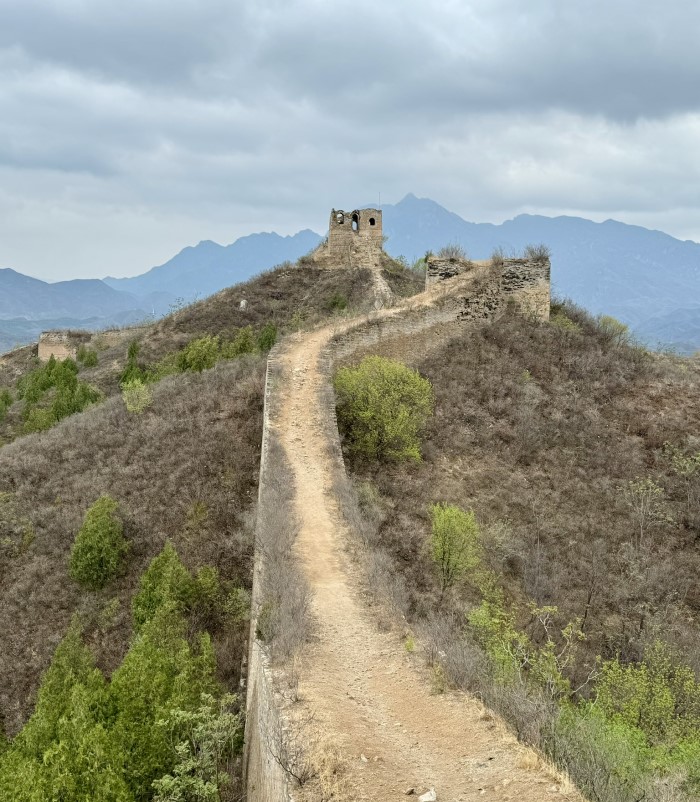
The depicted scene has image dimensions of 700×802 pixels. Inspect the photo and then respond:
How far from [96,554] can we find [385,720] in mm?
8778

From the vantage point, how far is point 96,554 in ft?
42.8

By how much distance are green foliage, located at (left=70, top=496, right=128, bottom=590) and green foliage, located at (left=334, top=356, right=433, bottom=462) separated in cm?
600

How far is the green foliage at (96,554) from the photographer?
1305cm

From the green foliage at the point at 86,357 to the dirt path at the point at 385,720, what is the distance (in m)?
40.3

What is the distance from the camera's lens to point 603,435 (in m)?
19.1

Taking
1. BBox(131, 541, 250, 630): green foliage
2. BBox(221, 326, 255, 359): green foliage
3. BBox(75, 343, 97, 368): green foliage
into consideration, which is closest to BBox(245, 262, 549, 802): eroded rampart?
BBox(131, 541, 250, 630): green foliage

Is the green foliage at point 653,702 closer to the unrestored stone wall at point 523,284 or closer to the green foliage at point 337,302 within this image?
the unrestored stone wall at point 523,284

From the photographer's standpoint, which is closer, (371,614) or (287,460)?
(371,614)

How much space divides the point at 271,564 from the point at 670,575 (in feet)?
32.6

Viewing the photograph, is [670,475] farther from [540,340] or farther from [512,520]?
[540,340]

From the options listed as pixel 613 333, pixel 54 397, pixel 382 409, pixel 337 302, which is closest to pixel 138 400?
pixel 382 409

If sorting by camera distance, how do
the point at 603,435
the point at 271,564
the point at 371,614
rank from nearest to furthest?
the point at 371,614, the point at 271,564, the point at 603,435

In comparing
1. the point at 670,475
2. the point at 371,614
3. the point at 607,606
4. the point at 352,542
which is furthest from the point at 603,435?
the point at 371,614

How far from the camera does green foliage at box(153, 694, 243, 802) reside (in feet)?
22.0
